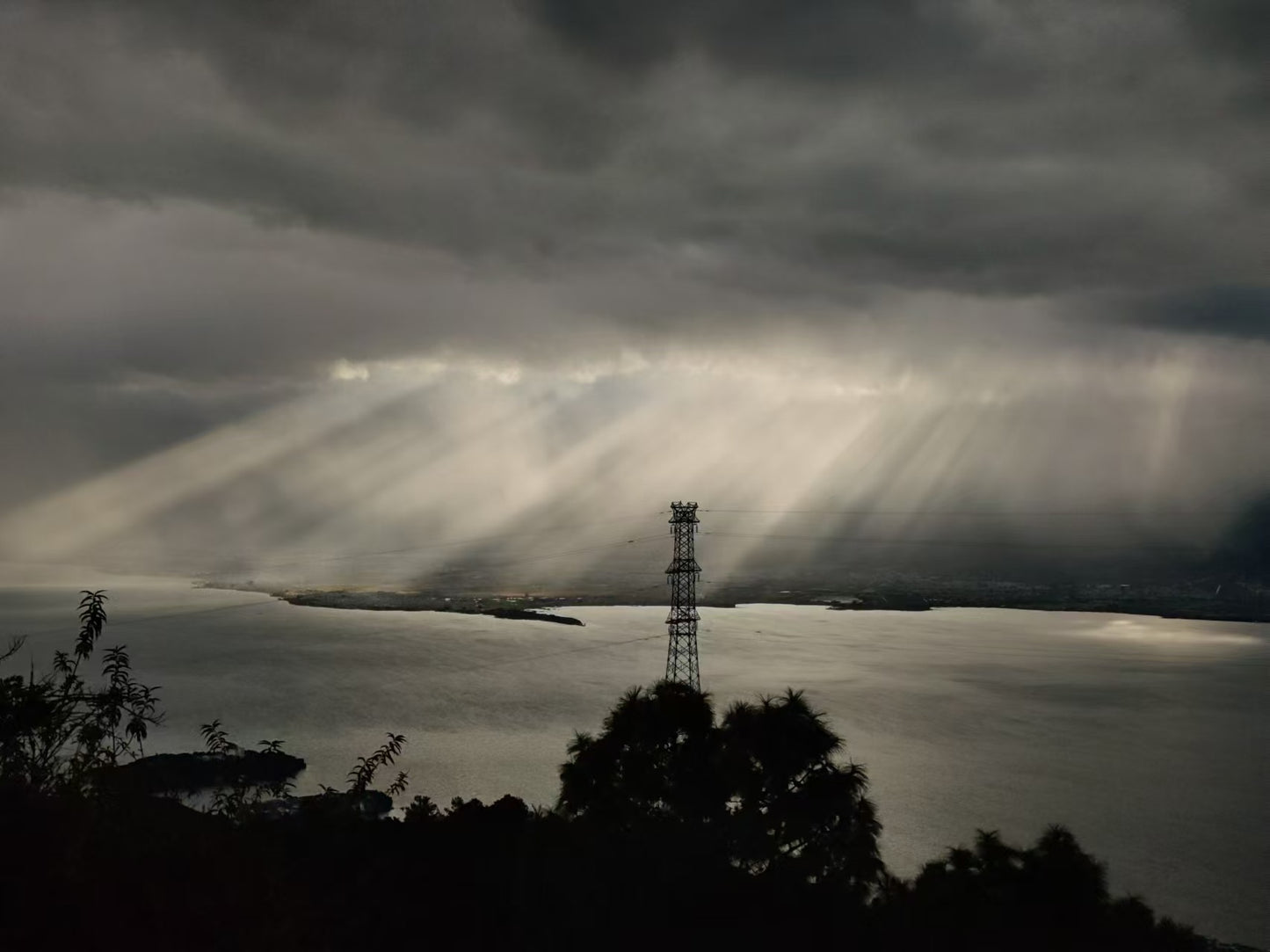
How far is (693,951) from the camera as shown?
11359 millimetres

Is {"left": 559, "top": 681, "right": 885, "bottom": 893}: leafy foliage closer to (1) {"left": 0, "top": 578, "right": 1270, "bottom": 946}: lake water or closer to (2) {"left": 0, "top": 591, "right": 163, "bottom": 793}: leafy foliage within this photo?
(2) {"left": 0, "top": 591, "right": 163, "bottom": 793}: leafy foliage

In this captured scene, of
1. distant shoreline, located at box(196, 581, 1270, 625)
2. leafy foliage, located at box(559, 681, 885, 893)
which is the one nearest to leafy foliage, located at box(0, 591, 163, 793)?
leafy foliage, located at box(559, 681, 885, 893)

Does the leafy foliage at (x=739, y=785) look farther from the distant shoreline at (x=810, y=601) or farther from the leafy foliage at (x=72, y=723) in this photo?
the distant shoreline at (x=810, y=601)

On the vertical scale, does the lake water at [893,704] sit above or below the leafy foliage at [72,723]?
below

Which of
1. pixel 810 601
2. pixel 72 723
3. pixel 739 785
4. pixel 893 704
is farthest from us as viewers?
pixel 810 601

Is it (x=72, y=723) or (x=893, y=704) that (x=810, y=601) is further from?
(x=72, y=723)

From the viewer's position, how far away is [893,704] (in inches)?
2249

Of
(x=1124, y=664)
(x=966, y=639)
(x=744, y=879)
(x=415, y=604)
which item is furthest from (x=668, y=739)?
(x=415, y=604)

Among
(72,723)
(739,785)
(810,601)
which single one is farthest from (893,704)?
(810,601)

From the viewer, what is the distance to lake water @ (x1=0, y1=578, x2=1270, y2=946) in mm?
32594

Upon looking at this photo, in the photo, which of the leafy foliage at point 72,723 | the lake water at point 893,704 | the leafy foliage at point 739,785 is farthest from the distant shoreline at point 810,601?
the leafy foliage at point 72,723

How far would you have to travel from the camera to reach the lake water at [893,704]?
3259 centimetres

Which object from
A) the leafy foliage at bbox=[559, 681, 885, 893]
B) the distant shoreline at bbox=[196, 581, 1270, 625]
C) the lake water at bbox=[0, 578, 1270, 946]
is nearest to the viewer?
the leafy foliage at bbox=[559, 681, 885, 893]

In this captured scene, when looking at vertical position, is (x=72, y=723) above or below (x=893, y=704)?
above
